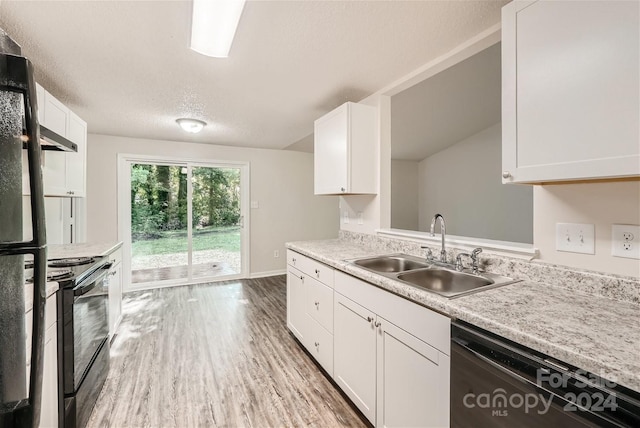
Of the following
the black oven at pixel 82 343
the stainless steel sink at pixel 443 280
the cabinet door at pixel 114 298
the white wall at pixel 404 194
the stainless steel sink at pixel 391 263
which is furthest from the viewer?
the white wall at pixel 404 194

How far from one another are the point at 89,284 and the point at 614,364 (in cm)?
230

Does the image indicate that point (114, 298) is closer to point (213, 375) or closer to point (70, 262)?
point (70, 262)

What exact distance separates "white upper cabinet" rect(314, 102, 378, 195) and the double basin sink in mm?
706

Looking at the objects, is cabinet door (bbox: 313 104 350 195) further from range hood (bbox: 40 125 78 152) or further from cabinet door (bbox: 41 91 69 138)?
cabinet door (bbox: 41 91 69 138)

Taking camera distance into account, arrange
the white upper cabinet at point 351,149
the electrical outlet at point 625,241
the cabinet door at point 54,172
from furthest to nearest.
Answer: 1. the white upper cabinet at point 351,149
2. the cabinet door at point 54,172
3. the electrical outlet at point 625,241

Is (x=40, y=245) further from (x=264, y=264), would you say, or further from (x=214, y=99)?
(x=264, y=264)

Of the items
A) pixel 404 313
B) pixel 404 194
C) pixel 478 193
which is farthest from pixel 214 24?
pixel 404 194

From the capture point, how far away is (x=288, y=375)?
2.13 metres

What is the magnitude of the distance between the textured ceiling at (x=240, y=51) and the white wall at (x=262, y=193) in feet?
3.81

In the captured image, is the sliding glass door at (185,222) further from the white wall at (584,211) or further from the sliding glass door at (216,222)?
the white wall at (584,211)

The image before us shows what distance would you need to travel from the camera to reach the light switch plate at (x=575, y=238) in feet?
3.99

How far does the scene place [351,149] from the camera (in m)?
2.41

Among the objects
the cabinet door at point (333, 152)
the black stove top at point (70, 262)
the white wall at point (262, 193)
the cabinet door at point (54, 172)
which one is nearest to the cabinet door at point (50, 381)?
the black stove top at point (70, 262)

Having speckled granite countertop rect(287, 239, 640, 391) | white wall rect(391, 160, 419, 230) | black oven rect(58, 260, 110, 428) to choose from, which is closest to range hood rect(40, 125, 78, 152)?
black oven rect(58, 260, 110, 428)
